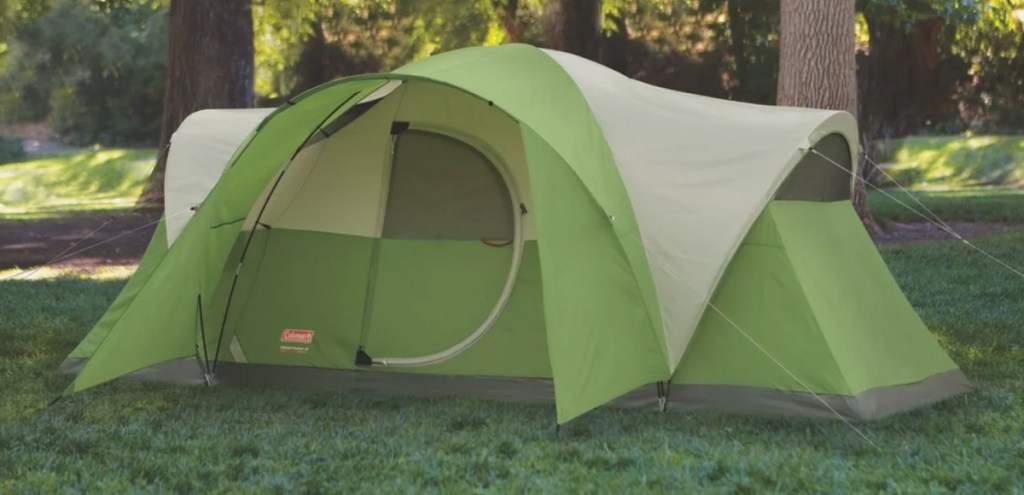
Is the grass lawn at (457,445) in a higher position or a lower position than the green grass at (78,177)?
higher

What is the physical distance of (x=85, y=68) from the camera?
3369 centimetres

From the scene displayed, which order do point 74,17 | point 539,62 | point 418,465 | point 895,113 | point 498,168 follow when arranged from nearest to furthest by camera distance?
point 418,465 < point 539,62 < point 498,168 < point 895,113 < point 74,17

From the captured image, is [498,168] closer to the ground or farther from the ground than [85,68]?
farther from the ground

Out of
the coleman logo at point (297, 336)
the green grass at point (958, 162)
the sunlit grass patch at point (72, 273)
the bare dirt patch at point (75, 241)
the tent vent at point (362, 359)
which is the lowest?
the green grass at point (958, 162)

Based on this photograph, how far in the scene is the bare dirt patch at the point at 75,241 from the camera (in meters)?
13.0

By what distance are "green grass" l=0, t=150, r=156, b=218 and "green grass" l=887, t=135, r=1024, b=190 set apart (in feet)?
51.6

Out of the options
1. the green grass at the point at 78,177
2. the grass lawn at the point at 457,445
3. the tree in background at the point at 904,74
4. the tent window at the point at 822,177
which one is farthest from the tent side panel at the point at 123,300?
the green grass at the point at 78,177

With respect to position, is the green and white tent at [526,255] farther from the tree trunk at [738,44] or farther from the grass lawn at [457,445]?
Answer: the tree trunk at [738,44]

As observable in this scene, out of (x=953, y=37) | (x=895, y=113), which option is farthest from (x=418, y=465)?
(x=895, y=113)

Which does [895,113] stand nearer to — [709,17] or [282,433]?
[709,17]

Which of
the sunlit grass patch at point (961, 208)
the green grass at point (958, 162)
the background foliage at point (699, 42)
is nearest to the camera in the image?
the sunlit grass patch at point (961, 208)

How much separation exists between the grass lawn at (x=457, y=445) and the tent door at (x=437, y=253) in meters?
0.41

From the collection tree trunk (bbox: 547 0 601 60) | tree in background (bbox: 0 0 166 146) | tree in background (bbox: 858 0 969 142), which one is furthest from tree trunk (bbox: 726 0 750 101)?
tree in background (bbox: 0 0 166 146)

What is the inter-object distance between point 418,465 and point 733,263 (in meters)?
1.67
